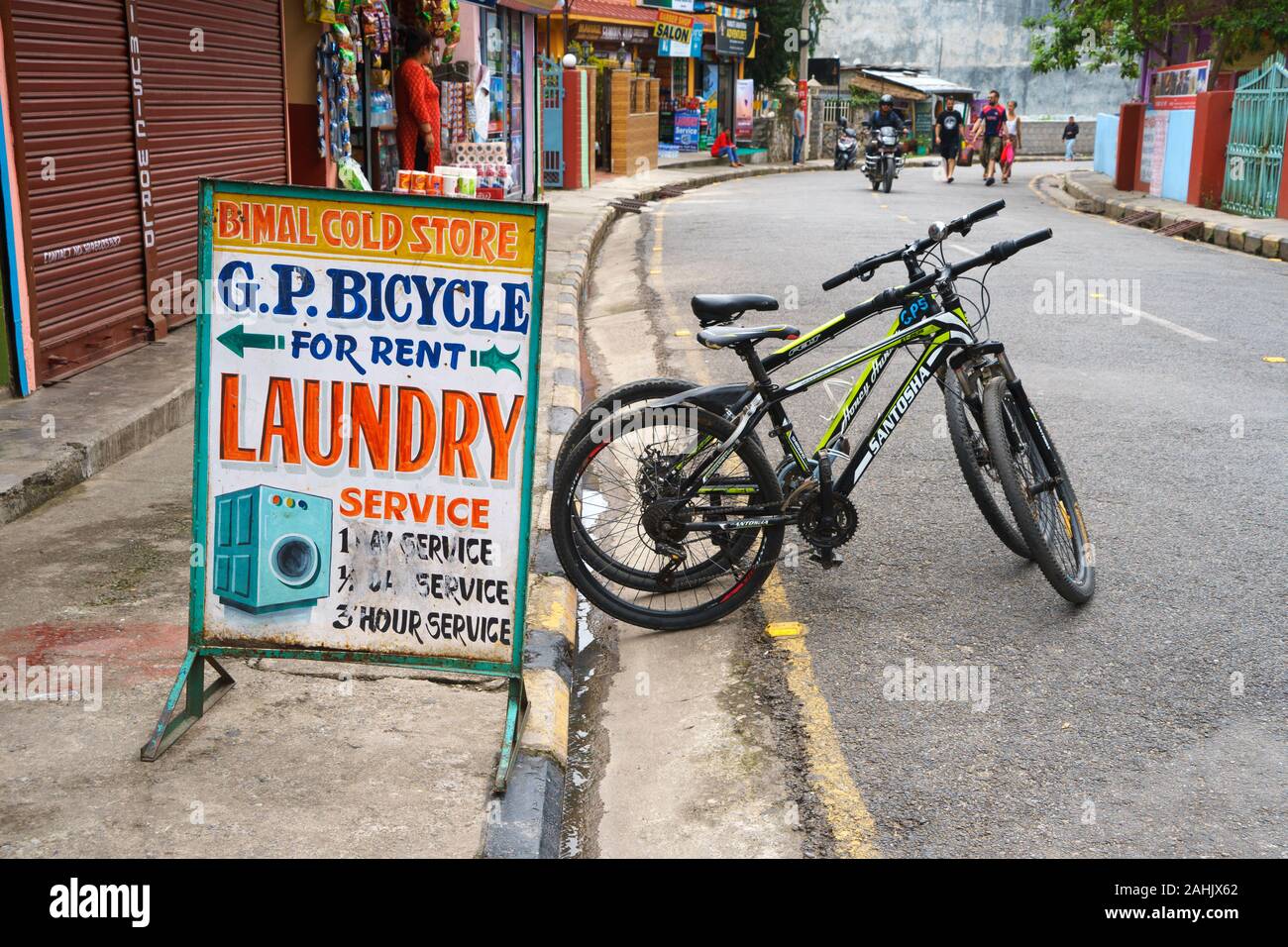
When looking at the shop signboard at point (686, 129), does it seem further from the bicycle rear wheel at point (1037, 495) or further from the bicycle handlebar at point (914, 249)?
the bicycle rear wheel at point (1037, 495)

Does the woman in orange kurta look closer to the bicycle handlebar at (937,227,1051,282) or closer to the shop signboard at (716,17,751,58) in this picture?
the bicycle handlebar at (937,227,1051,282)

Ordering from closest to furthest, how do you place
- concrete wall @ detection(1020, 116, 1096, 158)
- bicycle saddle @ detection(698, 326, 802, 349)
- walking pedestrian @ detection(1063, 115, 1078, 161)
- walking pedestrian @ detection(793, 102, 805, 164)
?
bicycle saddle @ detection(698, 326, 802, 349)
walking pedestrian @ detection(793, 102, 805, 164)
walking pedestrian @ detection(1063, 115, 1078, 161)
concrete wall @ detection(1020, 116, 1096, 158)

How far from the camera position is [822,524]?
4727 millimetres

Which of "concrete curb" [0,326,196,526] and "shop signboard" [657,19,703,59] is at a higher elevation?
"shop signboard" [657,19,703,59]

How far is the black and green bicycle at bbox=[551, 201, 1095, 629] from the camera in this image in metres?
4.59

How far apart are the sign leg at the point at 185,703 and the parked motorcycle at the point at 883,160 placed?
23.3m

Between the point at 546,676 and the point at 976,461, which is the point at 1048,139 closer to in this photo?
the point at 976,461

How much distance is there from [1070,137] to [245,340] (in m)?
49.3

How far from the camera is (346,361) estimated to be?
3631 mm

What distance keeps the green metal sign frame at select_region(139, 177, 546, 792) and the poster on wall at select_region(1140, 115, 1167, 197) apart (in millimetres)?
23220

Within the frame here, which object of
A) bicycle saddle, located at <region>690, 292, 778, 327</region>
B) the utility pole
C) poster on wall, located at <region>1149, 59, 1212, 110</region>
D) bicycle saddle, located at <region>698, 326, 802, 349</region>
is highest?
the utility pole

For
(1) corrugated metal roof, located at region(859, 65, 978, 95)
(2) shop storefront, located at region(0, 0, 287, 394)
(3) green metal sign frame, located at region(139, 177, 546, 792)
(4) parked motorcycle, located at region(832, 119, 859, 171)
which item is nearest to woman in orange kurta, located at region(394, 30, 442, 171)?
(2) shop storefront, located at region(0, 0, 287, 394)

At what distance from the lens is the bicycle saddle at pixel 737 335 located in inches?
178
